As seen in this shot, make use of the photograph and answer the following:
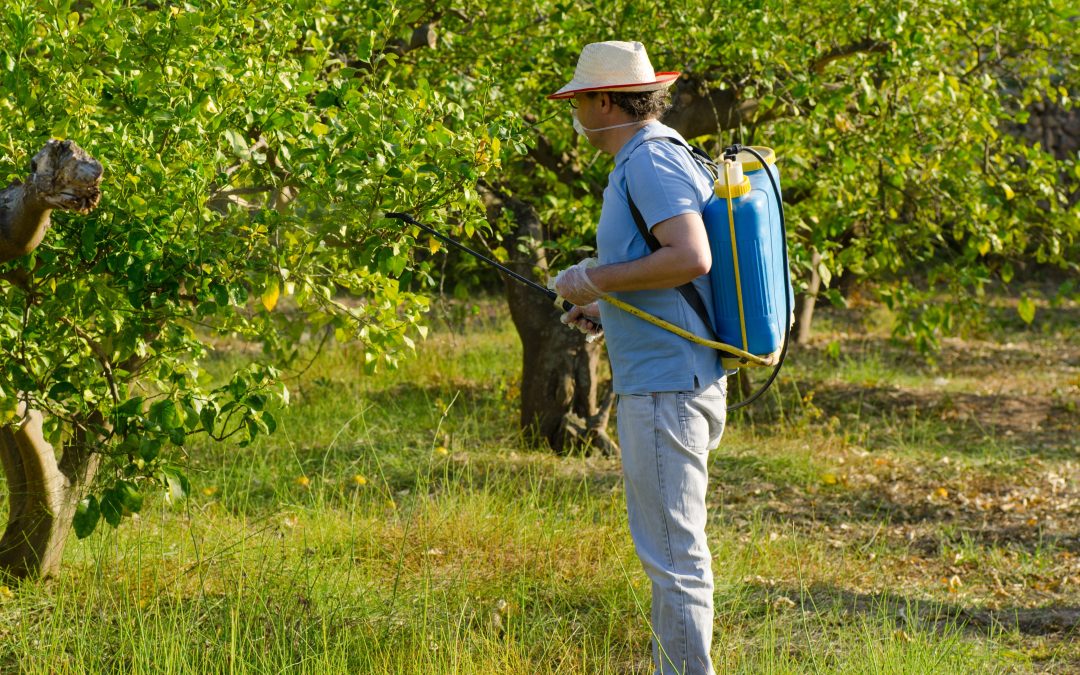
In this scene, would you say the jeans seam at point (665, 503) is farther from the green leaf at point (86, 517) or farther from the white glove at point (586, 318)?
the green leaf at point (86, 517)

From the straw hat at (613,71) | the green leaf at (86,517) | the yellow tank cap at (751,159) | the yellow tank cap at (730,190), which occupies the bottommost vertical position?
the green leaf at (86,517)

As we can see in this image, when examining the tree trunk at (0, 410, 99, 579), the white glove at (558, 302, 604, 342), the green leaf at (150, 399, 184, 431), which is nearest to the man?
the white glove at (558, 302, 604, 342)

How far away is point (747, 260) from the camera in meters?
2.78

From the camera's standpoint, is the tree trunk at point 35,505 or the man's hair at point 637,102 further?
the tree trunk at point 35,505

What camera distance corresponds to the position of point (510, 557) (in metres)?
4.35

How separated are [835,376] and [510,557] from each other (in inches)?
212

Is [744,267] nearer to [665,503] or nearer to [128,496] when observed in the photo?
[665,503]

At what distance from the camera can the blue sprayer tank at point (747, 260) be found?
2758 mm

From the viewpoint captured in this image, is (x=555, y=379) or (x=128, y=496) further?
(x=555, y=379)

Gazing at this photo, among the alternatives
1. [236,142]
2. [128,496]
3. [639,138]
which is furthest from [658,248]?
[128,496]

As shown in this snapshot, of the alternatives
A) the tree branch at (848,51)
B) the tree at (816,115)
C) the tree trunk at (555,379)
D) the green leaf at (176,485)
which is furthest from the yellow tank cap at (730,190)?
the tree trunk at (555,379)

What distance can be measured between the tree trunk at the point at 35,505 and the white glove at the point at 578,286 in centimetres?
177

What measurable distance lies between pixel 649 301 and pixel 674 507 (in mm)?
504

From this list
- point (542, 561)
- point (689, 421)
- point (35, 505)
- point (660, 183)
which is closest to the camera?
point (660, 183)
